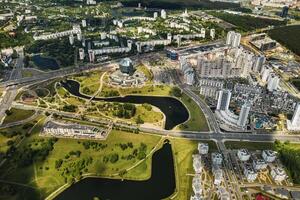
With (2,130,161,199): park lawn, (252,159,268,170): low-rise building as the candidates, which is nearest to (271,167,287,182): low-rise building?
(252,159,268,170): low-rise building

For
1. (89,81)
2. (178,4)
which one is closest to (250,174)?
(89,81)

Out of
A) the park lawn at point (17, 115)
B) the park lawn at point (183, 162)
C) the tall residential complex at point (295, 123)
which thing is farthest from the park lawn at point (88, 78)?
the tall residential complex at point (295, 123)

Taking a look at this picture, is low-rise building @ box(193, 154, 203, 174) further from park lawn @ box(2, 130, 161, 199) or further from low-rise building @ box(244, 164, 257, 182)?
park lawn @ box(2, 130, 161, 199)

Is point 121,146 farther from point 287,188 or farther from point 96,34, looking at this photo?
point 96,34

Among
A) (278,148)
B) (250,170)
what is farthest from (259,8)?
(250,170)

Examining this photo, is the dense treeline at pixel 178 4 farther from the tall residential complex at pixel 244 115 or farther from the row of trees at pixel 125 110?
the tall residential complex at pixel 244 115

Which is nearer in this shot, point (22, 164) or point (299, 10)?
→ point (22, 164)
